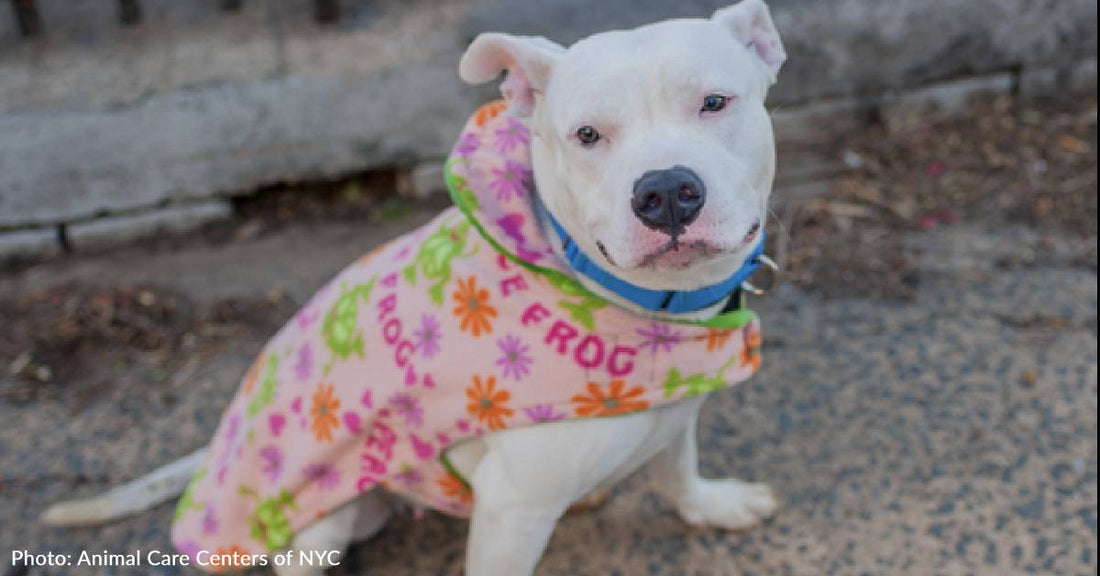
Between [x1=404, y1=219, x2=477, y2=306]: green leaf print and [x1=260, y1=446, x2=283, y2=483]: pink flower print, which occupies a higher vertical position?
[x1=404, y1=219, x2=477, y2=306]: green leaf print

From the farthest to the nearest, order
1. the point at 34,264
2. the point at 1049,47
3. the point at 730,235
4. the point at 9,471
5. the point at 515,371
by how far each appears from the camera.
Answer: the point at 1049,47 → the point at 34,264 → the point at 9,471 → the point at 515,371 → the point at 730,235

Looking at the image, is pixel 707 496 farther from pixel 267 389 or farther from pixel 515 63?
pixel 515 63

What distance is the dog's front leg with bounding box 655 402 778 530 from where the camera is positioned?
2488 millimetres

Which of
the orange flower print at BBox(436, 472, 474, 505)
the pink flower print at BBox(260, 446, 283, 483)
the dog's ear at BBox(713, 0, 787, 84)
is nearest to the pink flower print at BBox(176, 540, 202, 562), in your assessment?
the pink flower print at BBox(260, 446, 283, 483)

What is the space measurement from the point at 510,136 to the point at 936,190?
97.1 inches

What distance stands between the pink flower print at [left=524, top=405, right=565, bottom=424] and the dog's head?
29cm

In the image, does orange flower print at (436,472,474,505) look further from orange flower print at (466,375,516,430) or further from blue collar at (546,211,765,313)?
blue collar at (546,211,765,313)

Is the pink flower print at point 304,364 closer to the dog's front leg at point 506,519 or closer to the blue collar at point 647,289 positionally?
the dog's front leg at point 506,519

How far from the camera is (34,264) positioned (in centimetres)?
386

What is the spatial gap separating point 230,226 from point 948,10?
309 centimetres

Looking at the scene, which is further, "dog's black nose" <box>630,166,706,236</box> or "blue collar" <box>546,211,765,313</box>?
"blue collar" <box>546,211,765,313</box>

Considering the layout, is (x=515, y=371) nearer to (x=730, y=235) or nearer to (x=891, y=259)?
(x=730, y=235)

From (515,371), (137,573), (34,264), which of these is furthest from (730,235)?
(34,264)

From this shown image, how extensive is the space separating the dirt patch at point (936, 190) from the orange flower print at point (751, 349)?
1.38m
